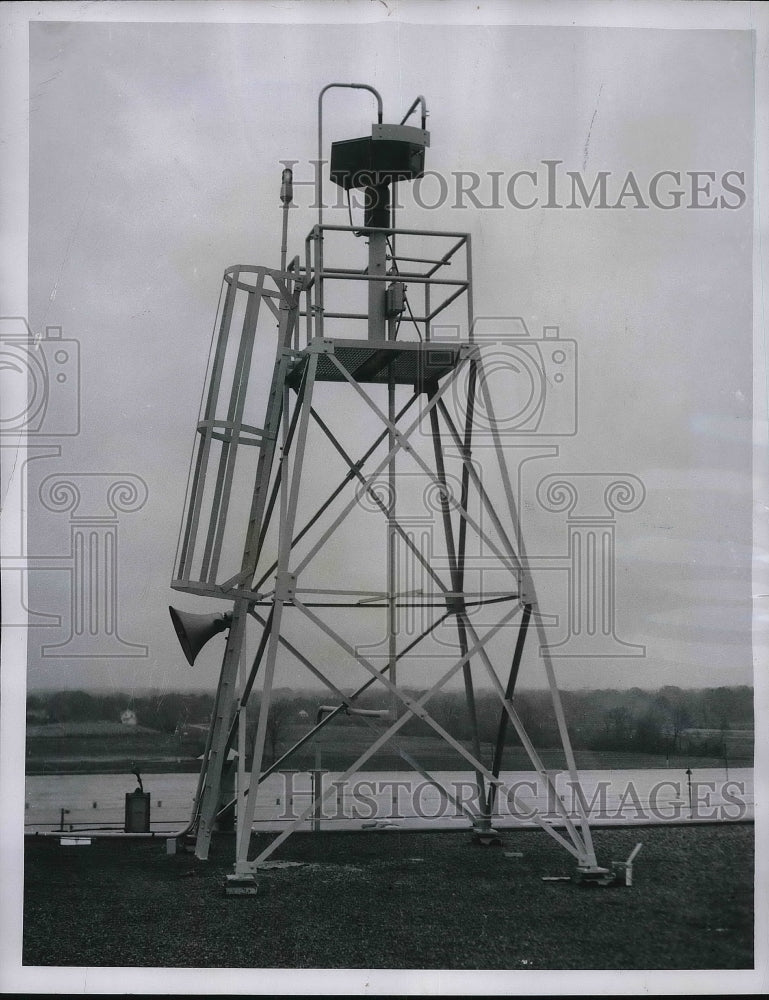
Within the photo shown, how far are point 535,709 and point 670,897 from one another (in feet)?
9.67

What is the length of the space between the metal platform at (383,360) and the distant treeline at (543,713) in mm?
3527

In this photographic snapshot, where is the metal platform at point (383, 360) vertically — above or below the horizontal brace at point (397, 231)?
below

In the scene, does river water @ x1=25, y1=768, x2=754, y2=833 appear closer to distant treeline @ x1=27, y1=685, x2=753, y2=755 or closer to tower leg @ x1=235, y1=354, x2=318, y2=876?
distant treeline @ x1=27, y1=685, x2=753, y2=755

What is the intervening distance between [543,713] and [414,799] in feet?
5.87

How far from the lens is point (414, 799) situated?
14.4 meters

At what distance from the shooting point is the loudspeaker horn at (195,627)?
12.9 meters

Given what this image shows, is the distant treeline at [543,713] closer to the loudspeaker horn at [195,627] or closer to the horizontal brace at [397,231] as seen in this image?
the loudspeaker horn at [195,627]

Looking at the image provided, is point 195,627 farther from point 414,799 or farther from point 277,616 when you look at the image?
point 414,799

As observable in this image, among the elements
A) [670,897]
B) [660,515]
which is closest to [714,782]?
[670,897]

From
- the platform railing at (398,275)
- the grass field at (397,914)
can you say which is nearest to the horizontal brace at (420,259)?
the platform railing at (398,275)

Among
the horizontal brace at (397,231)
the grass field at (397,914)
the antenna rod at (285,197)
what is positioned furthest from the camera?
the antenna rod at (285,197)

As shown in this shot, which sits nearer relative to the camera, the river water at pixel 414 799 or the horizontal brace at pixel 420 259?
A: the horizontal brace at pixel 420 259

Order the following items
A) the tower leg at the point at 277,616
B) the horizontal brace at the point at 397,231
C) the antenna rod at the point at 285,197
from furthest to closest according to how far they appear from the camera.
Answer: the antenna rod at the point at 285,197 → the horizontal brace at the point at 397,231 → the tower leg at the point at 277,616

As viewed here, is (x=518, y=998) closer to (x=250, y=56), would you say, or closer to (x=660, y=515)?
(x=660, y=515)
